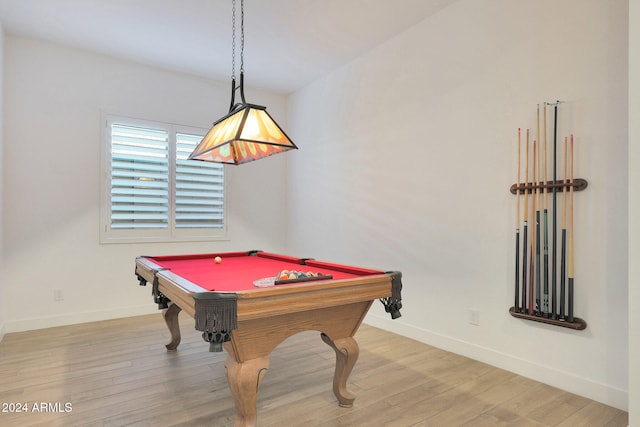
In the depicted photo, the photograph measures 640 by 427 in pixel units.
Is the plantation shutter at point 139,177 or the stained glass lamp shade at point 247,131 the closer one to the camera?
the stained glass lamp shade at point 247,131

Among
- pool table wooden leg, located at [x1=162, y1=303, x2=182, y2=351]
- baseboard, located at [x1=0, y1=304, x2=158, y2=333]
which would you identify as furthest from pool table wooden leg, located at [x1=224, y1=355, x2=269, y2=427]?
baseboard, located at [x1=0, y1=304, x2=158, y2=333]

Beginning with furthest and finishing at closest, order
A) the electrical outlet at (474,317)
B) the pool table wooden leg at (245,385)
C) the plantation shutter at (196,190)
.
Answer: the plantation shutter at (196,190), the electrical outlet at (474,317), the pool table wooden leg at (245,385)

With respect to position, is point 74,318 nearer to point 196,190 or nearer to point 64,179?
point 64,179

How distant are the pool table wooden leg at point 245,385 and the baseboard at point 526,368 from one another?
198cm

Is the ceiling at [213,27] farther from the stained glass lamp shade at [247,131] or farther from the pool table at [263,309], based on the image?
the pool table at [263,309]

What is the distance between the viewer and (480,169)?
3.11 m

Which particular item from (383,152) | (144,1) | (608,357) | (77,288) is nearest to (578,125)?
(608,357)

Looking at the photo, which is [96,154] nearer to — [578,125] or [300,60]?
[300,60]

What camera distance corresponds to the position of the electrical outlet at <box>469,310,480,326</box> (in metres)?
3.10

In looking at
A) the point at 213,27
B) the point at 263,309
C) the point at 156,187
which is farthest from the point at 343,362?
the point at 156,187

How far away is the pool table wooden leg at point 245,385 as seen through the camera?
6.06 feet

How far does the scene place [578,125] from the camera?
2.52 meters

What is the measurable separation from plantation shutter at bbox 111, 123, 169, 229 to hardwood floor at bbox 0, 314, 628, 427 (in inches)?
57.7

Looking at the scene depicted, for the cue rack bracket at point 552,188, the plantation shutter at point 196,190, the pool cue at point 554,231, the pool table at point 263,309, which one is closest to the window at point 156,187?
the plantation shutter at point 196,190
